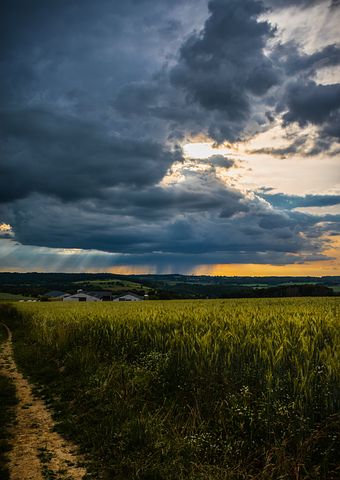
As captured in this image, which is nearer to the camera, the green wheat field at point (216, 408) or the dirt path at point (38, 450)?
the green wheat field at point (216, 408)

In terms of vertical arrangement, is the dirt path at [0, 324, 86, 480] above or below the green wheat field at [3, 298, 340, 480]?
below

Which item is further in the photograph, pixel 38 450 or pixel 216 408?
pixel 38 450

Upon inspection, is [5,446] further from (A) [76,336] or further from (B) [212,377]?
(A) [76,336]

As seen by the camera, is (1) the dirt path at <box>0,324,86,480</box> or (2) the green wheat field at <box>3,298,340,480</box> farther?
(1) the dirt path at <box>0,324,86,480</box>

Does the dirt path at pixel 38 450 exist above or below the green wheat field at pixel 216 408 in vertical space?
below

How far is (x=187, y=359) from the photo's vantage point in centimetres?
884

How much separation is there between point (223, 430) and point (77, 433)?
12.3ft

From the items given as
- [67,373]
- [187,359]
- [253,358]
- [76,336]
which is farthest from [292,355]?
[76,336]

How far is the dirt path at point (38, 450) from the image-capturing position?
6652 mm

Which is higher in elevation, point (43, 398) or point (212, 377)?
point (212, 377)

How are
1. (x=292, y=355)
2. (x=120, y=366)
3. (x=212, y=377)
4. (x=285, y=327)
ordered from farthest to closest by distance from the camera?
(x=120, y=366) < (x=285, y=327) < (x=212, y=377) < (x=292, y=355)

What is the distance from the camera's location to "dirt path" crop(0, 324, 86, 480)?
21.8 ft

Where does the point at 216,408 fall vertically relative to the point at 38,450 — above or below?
above

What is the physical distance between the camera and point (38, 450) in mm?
7707
